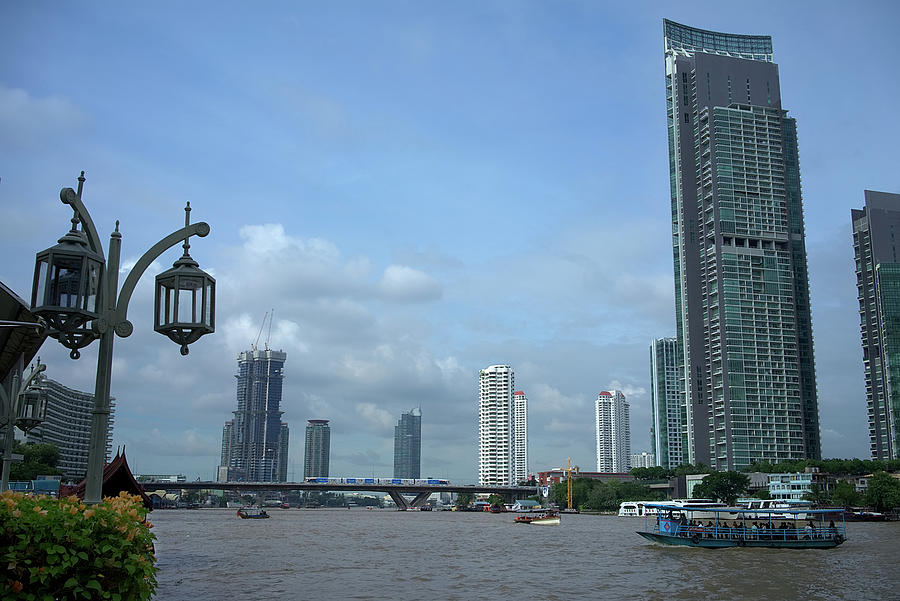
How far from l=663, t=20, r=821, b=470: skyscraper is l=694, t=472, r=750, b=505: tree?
19334mm

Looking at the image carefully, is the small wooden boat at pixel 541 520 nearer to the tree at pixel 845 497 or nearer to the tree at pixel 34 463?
the tree at pixel 845 497

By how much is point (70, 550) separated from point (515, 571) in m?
32.0

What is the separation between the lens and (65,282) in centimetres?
987

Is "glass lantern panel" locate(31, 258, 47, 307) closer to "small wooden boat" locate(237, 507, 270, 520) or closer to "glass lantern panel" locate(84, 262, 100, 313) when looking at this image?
"glass lantern panel" locate(84, 262, 100, 313)

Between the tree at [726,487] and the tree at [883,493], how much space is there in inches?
669

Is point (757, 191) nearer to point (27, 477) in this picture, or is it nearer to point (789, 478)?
point (789, 478)

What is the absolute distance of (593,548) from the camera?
54.5 meters

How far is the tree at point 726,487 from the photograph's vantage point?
117 metres

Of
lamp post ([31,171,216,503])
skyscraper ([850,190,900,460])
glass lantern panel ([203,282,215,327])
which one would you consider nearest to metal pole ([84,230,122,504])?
lamp post ([31,171,216,503])

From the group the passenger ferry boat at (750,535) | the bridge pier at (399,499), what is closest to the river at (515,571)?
the passenger ferry boat at (750,535)

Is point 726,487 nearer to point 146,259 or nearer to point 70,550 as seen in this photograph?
point 146,259

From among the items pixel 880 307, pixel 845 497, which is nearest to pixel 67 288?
pixel 845 497

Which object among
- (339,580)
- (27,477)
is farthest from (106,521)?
(27,477)

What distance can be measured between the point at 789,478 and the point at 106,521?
429ft
